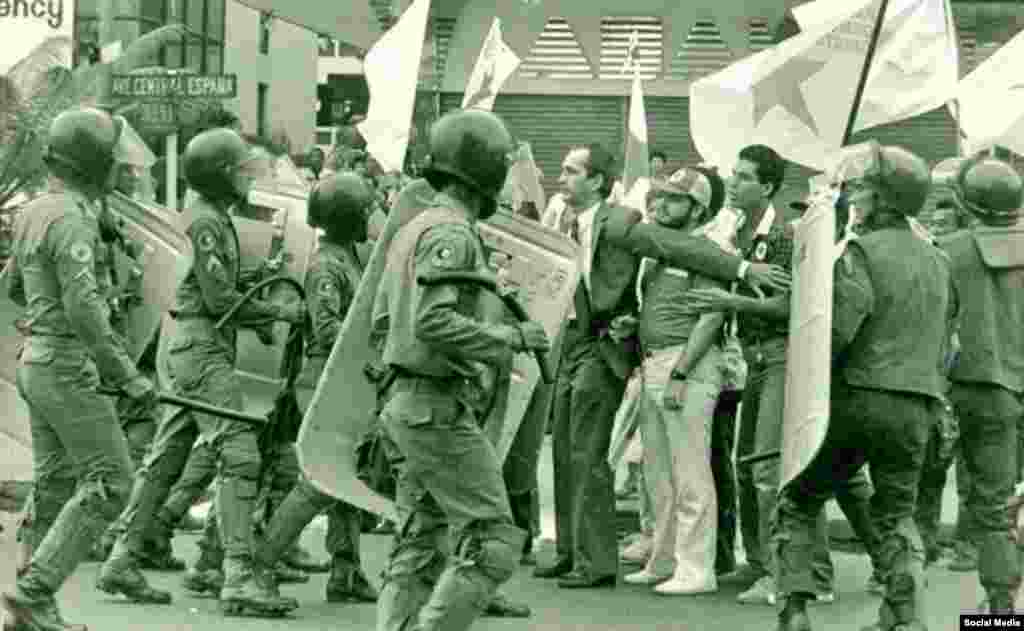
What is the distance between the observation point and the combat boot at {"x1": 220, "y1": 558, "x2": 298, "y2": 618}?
10328mm

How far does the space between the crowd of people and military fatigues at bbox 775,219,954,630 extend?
0.01m

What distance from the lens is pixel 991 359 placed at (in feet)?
34.0

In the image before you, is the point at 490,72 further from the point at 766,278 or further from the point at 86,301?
the point at 86,301

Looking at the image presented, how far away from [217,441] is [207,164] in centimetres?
126

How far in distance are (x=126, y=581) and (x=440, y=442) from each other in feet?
10.1

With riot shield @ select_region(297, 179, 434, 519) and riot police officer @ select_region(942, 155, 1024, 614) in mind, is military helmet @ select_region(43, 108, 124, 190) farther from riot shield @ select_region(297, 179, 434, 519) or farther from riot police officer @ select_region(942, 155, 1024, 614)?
riot police officer @ select_region(942, 155, 1024, 614)

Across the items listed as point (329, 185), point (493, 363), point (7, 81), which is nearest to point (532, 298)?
point (329, 185)

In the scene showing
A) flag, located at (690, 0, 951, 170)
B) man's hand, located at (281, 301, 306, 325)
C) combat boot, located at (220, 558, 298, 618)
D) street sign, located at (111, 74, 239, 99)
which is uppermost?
flag, located at (690, 0, 951, 170)

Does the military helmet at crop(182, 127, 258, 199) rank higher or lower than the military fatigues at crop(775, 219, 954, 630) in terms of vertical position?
higher

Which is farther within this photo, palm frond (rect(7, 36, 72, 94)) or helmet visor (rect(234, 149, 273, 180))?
palm frond (rect(7, 36, 72, 94))

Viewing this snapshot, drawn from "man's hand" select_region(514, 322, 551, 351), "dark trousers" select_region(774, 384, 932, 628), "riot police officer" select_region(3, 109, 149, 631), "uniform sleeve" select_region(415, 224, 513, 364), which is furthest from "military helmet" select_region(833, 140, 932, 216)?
"riot police officer" select_region(3, 109, 149, 631)

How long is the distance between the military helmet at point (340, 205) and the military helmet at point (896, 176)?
2379 millimetres

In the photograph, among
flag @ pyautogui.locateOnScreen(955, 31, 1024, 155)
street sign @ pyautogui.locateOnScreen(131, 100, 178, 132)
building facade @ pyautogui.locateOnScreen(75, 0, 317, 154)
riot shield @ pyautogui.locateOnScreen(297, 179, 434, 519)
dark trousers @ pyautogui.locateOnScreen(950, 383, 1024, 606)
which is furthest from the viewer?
building facade @ pyautogui.locateOnScreen(75, 0, 317, 154)

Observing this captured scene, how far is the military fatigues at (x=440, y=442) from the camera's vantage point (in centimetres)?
780
